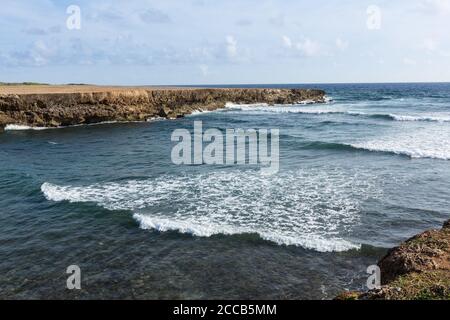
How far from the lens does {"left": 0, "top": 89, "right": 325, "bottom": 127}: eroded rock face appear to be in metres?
39.2

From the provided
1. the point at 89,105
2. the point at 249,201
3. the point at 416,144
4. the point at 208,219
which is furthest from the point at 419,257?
the point at 89,105

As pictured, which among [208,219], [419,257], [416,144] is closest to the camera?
[419,257]

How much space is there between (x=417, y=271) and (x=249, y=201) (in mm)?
8401

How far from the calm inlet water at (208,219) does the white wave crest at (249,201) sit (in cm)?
5

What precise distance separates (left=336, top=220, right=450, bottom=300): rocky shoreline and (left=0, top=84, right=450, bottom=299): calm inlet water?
Answer: 1.23m

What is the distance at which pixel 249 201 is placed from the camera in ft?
52.3

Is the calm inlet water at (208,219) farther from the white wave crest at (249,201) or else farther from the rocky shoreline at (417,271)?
the rocky shoreline at (417,271)

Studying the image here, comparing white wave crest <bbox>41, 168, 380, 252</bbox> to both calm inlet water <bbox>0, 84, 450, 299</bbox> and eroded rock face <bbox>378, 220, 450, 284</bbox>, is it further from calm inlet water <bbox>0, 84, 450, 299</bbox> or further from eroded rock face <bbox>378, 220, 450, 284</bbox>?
eroded rock face <bbox>378, 220, 450, 284</bbox>

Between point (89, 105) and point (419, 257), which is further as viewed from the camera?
point (89, 105)

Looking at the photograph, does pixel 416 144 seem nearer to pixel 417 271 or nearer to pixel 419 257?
pixel 419 257

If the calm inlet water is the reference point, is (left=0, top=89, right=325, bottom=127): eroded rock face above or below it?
above

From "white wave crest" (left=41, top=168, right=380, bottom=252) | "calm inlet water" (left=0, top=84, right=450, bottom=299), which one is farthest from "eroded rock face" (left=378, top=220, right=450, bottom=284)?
"white wave crest" (left=41, top=168, right=380, bottom=252)

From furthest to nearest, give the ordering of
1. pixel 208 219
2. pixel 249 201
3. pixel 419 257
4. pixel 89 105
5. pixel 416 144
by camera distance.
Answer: pixel 89 105 < pixel 416 144 < pixel 249 201 < pixel 208 219 < pixel 419 257
